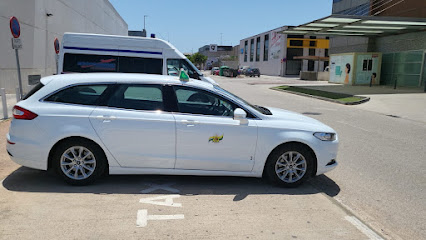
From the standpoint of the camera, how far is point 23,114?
4.61 meters

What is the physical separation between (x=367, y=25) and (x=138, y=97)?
76.9 ft

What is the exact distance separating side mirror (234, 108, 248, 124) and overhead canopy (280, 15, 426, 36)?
18141 millimetres

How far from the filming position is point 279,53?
214 ft

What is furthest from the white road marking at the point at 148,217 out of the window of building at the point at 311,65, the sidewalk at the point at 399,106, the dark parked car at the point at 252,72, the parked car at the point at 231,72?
the window of building at the point at 311,65

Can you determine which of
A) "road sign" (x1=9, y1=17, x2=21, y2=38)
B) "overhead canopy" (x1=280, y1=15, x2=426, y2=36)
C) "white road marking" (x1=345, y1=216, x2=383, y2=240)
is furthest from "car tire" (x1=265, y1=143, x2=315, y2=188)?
"overhead canopy" (x1=280, y1=15, x2=426, y2=36)

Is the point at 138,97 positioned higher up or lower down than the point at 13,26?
lower down

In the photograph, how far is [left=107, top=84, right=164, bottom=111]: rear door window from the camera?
4.78 metres

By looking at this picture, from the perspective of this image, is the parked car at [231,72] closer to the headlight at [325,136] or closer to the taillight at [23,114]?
the headlight at [325,136]

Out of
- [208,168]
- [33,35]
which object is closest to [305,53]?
[33,35]

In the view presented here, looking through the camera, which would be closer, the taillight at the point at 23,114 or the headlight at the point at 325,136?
the taillight at the point at 23,114

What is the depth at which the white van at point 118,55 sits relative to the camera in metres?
11.3

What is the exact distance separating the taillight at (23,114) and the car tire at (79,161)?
1.69ft

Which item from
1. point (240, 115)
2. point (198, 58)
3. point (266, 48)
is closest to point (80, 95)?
point (240, 115)

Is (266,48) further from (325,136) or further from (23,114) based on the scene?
(23,114)
